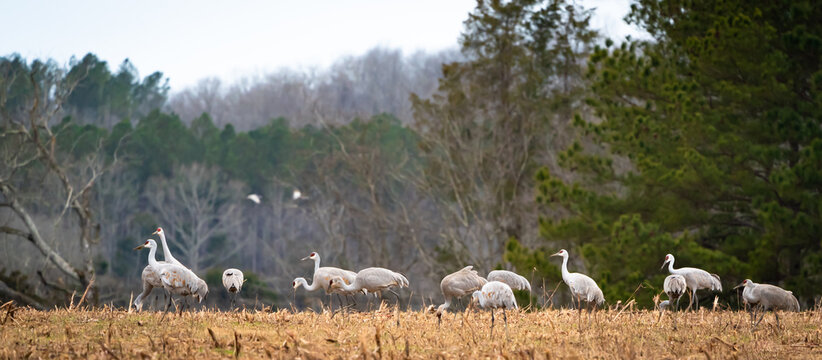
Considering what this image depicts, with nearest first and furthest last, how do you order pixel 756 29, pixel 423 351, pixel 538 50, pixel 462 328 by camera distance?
pixel 423 351
pixel 462 328
pixel 756 29
pixel 538 50

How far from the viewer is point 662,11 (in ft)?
76.2

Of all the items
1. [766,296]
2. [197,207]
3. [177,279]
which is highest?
[197,207]

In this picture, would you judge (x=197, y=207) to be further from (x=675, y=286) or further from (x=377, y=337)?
(x=377, y=337)

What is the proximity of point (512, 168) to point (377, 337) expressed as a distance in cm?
2385

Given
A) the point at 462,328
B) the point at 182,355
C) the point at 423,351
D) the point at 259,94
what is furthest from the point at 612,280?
the point at 259,94

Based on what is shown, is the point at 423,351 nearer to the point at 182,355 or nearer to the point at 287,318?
the point at 182,355

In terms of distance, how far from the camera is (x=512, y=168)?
3075cm

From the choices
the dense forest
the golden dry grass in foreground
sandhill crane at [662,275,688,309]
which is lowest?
the golden dry grass in foreground

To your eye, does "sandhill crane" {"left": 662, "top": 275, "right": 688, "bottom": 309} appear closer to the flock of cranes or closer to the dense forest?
the flock of cranes

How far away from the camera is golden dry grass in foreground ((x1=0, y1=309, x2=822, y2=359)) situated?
7289 mm

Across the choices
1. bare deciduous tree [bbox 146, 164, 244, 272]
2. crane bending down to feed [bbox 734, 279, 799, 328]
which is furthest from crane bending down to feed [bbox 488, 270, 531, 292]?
bare deciduous tree [bbox 146, 164, 244, 272]

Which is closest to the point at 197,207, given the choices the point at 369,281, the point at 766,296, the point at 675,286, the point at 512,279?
the point at 512,279

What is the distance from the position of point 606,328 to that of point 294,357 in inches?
151

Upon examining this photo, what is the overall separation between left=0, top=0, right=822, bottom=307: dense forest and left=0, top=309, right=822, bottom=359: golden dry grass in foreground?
2.70 metres
